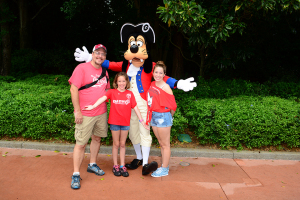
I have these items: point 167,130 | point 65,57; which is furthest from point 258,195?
point 65,57

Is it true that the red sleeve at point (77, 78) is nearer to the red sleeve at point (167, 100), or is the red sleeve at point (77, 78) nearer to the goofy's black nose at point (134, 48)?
the goofy's black nose at point (134, 48)

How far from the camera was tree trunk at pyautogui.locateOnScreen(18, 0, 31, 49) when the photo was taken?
43.8 ft

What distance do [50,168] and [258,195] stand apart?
10.8ft

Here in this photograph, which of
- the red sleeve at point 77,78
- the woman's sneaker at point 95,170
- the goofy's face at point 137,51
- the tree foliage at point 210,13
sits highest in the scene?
the tree foliage at point 210,13

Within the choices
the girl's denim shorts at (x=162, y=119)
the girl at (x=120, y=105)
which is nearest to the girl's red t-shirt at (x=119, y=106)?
the girl at (x=120, y=105)

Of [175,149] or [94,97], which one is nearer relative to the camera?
[94,97]

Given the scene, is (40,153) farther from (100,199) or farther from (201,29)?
(201,29)

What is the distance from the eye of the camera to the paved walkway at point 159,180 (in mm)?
3438

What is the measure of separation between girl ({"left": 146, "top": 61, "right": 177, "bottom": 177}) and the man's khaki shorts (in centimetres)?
73

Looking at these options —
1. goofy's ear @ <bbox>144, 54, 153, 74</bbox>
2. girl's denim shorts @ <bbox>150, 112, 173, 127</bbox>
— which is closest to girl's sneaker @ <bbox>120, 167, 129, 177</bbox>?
girl's denim shorts @ <bbox>150, 112, 173, 127</bbox>

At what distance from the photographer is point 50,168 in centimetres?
416

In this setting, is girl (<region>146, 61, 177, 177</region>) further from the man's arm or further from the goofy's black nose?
the man's arm

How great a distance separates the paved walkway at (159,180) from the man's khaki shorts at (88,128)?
680 millimetres

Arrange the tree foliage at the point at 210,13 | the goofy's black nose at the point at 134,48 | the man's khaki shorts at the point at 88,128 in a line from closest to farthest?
the man's khaki shorts at the point at 88,128
the goofy's black nose at the point at 134,48
the tree foliage at the point at 210,13
